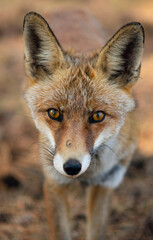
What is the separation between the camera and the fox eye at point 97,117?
10.9 ft

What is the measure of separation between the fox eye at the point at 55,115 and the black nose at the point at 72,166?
564mm

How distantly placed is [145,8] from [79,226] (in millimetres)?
11920

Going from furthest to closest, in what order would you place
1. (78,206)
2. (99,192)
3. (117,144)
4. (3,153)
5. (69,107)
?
(3,153) → (78,206) → (99,192) → (117,144) → (69,107)

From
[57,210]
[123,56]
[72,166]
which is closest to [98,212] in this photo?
[57,210]

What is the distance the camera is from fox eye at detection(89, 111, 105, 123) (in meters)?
3.33

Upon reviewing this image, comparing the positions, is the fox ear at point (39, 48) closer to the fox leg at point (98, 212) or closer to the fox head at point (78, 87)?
the fox head at point (78, 87)

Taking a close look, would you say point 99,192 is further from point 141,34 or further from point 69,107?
point 141,34

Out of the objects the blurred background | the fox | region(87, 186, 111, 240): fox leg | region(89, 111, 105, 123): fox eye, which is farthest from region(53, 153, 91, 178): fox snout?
region(87, 186, 111, 240): fox leg

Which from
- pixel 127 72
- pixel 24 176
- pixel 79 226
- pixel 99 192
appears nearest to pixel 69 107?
pixel 127 72

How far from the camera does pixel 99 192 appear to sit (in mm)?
4543

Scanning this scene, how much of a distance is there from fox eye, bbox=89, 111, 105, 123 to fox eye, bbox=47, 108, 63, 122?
0.30 metres

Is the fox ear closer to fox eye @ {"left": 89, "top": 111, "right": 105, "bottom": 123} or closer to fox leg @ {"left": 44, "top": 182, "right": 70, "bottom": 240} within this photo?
fox eye @ {"left": 89, "top": 111, "right": 105, "bottom": 123}

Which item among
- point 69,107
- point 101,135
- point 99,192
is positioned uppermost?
point 69,107

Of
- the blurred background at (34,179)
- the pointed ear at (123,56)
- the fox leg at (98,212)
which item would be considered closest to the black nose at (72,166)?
the pointed ear at (123,56)
